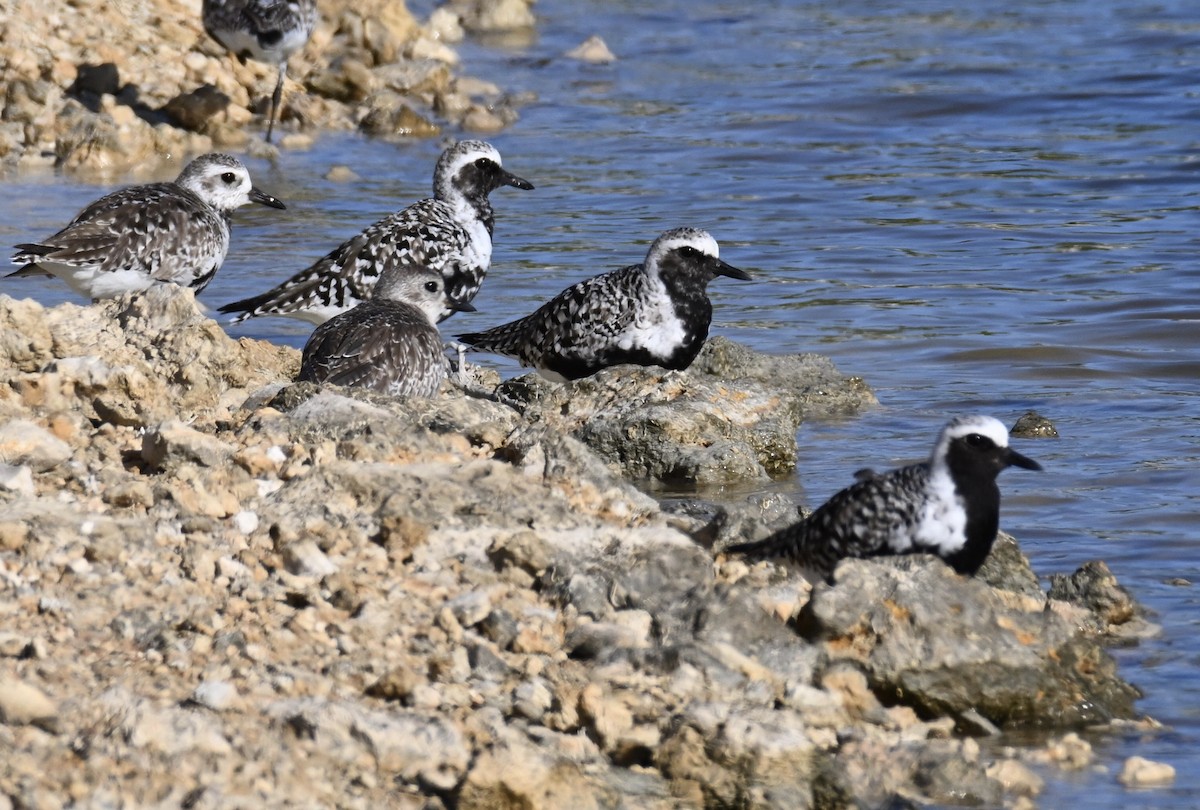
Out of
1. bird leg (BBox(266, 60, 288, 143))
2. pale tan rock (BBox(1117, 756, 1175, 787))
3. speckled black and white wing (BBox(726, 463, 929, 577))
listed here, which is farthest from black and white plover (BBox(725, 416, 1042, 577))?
bird leg (BBox(266, 60, 288, 143))

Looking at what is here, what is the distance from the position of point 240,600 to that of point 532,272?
8.20 metres

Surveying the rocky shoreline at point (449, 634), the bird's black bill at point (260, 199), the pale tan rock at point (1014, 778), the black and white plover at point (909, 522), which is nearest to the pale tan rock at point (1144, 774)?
the rocky shoreline at point (449, 634)

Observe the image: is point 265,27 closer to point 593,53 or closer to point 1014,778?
point 593,53

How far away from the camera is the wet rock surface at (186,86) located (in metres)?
16.8

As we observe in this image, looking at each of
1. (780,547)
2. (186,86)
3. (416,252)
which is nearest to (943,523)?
(780,547)

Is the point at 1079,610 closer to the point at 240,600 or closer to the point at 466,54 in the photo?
the point at 240,600

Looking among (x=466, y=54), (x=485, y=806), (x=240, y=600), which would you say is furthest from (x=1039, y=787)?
(x=466, y=54)

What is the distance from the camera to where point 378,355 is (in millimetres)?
8898

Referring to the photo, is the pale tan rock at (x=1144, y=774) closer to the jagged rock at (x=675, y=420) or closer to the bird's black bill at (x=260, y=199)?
the jagged rock at (x=675, y=420)

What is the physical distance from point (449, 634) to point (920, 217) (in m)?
10.9

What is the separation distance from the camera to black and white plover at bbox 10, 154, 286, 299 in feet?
34.8

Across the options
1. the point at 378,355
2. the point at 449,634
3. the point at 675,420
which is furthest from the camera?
the point at 675,420

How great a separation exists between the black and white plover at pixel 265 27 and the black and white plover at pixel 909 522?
1212 cm

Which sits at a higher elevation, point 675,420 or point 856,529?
point 856,529
